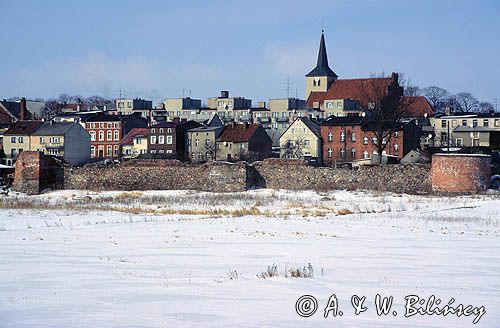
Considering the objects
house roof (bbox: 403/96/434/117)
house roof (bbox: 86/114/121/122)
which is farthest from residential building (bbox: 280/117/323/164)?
house roof (bbox: 86/114/121/122)

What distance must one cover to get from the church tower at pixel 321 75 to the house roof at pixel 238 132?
43.6 meters

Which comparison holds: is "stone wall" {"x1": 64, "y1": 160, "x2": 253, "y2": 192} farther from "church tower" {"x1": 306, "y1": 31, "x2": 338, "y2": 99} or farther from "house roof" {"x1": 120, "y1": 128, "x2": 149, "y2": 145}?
"church tower" {"x1": 306, "y1": 31, "x2": 338, "y2": 99}

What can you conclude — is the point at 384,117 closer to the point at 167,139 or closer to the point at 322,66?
the point at 167,139

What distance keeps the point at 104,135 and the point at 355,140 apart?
103 ft

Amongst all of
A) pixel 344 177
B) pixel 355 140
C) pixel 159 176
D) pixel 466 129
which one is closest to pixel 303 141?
pixel 355 140

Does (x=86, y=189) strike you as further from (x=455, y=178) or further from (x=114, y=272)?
(x=114, y=272)

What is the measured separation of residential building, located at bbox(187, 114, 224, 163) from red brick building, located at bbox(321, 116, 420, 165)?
11.1m

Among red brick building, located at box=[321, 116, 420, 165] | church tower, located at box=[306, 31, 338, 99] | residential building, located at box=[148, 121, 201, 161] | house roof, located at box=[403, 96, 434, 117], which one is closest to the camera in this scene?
red brick building, located at box=[321, 116, 420, 165]

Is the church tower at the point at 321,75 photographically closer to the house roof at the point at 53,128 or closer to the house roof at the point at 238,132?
the house roof at the point at 238,132

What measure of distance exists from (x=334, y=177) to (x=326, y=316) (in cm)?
3483

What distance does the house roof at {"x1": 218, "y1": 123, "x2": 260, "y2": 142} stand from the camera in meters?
69.3

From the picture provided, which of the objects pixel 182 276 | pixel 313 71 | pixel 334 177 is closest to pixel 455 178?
pixel 334 177

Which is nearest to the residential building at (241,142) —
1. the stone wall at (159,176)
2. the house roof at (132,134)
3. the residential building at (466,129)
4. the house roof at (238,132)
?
the house roof at (238,132)

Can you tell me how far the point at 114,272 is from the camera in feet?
40.0
